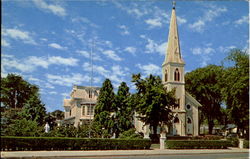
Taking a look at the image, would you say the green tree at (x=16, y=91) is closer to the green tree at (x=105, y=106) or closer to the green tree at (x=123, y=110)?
the green tree at (x=105, y=106)

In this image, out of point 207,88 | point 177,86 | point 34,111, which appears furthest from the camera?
point 207,88

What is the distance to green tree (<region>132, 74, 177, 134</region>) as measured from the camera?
37.8 metres

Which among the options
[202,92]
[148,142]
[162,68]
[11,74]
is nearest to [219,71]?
[202,92]

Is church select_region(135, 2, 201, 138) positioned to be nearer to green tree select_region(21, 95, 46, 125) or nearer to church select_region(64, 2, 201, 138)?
church select_region(64, 2, 201, 138)

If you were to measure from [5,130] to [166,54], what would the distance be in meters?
33.6

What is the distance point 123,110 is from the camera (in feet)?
142

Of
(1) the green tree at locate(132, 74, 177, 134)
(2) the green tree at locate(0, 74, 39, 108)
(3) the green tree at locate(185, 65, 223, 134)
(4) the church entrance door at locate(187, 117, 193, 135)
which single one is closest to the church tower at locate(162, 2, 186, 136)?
(4) the church entrance door at locate(187, 117, 193, 135)

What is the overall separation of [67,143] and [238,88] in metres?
24.6

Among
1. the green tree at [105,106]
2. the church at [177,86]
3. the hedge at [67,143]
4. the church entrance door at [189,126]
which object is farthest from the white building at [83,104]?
the hedge at [67,143]

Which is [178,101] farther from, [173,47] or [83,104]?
[83,104]

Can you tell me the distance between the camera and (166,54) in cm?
5325

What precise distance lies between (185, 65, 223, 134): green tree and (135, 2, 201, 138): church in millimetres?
7758

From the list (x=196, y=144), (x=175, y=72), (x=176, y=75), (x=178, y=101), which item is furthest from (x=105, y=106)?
(x=196, y=144)

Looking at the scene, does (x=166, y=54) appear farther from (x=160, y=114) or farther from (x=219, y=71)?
(x=160, y=114)
